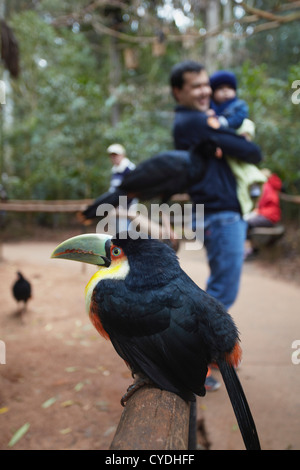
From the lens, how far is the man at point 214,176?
188cm

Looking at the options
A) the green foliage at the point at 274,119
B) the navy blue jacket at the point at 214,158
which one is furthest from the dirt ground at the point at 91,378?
the green foliage at the point at 274,119

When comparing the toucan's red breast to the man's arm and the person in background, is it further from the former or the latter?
the person in background

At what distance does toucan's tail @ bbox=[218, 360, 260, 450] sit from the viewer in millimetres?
1008

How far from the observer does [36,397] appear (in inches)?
103

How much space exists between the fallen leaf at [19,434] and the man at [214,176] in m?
1.15

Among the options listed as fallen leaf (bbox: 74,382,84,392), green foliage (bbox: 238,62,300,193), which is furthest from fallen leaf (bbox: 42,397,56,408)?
green foliage (bbox: 238,62,300,193)

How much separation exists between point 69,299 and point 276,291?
272 centimetres

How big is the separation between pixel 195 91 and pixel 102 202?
913 mm

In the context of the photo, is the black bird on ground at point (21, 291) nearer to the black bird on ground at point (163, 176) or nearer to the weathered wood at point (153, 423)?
the black bird on ground at point (163, 176)

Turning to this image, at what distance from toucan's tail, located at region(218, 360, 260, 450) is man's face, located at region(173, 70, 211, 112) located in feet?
4.35

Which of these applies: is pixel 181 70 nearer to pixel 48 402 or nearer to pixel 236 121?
pixel 236 121

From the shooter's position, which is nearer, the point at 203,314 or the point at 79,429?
the point at 203,314

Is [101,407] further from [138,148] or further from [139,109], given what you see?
[139,109]

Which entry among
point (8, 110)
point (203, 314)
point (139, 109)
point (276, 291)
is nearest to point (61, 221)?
point (139, 109)
